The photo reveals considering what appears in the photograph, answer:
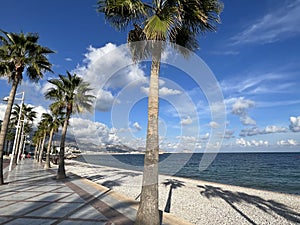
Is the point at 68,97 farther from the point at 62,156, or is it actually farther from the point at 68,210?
the point at 68,210

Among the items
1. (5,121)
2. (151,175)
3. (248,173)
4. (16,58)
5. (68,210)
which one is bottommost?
(248,173)

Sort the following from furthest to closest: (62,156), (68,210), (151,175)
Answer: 1. (62,156)
2. (68,210)
3. (151,175)

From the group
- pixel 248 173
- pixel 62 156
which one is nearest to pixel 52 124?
pixel 62 156

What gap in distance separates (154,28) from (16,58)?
9844 millimetres

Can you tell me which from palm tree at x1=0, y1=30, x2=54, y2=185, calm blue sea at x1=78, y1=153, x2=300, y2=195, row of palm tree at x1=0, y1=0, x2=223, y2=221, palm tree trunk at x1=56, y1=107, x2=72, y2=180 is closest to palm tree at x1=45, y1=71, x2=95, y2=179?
palm tree trunk at x1=56, y1=107, x2=72, y2=180

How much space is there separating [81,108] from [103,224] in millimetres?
11513

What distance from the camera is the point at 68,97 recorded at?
15547 millimetres

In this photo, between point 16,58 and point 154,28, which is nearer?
point 154,28

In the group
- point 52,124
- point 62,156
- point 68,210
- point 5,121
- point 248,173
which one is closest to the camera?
point 68,210

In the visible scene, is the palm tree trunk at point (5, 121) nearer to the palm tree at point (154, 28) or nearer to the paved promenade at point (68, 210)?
the paved promenade at point (68, 210)

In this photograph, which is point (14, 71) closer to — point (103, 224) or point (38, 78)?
point (38, 78)

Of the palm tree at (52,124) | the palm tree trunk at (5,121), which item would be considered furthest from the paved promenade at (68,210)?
the palm tree at (52,124)

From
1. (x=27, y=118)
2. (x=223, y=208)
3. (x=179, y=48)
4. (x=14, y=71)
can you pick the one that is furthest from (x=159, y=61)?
(x=27, y=118)

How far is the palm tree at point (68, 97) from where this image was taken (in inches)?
605
